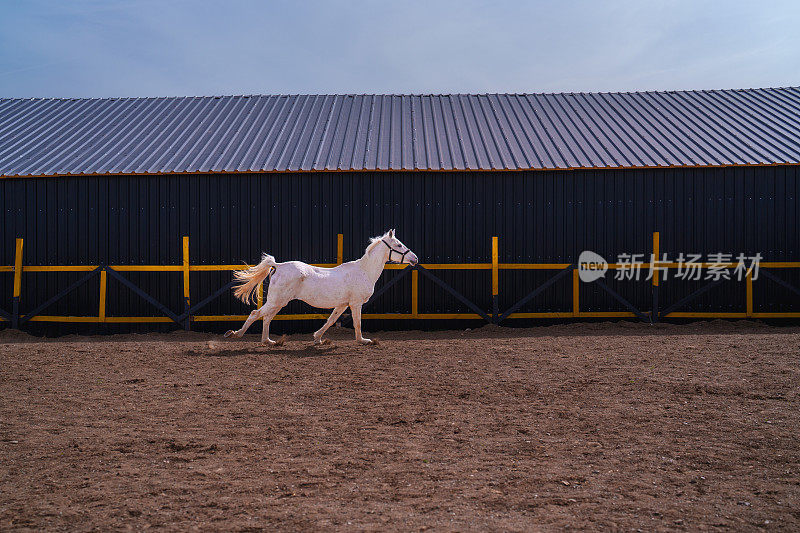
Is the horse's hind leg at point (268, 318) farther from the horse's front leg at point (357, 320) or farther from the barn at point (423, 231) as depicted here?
the barn at point (423, 231)

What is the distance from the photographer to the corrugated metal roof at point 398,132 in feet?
48.8

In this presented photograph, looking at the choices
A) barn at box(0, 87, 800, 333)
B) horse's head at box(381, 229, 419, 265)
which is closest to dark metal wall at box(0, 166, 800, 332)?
barn at box(0, 87, 800, 333)

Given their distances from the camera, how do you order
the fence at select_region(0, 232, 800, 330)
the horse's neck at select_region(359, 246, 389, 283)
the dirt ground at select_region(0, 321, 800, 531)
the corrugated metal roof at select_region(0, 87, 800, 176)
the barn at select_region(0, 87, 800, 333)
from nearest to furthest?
1. the dirt ground at select_region(0, 321, 800, 531)
2. the horse's neck at select_region(359, 246, 389, 283)
3. the fence at select_region(0, 232, 800, 330)
4. the barn at select_region(0, 87, 800, 333)
5. the corrugated metal roof at select_region(0, 87, 800, 176)

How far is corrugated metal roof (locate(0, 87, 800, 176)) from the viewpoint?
1488 centimetres

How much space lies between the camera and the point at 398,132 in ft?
56.0

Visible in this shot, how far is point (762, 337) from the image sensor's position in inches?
470

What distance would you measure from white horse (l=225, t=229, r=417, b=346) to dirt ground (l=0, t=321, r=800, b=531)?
3.89 ft

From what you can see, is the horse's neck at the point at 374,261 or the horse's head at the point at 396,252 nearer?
the horse's head at the point at 396,252

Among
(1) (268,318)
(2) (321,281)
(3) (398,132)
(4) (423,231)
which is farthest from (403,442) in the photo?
(3) (398,132)

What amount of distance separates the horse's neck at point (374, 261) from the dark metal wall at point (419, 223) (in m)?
3.09

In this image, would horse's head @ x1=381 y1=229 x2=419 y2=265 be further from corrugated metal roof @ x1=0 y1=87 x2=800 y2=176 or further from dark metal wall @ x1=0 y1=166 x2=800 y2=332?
corrugated metal roof @ x1=0 y1=87 x2=800 y2=176

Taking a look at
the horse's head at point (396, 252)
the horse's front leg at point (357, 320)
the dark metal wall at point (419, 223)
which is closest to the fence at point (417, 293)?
the dark metal wall at point (419, 223)

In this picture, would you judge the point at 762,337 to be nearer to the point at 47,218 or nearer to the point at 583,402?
the point at 583,402

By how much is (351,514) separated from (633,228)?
12378 mm
